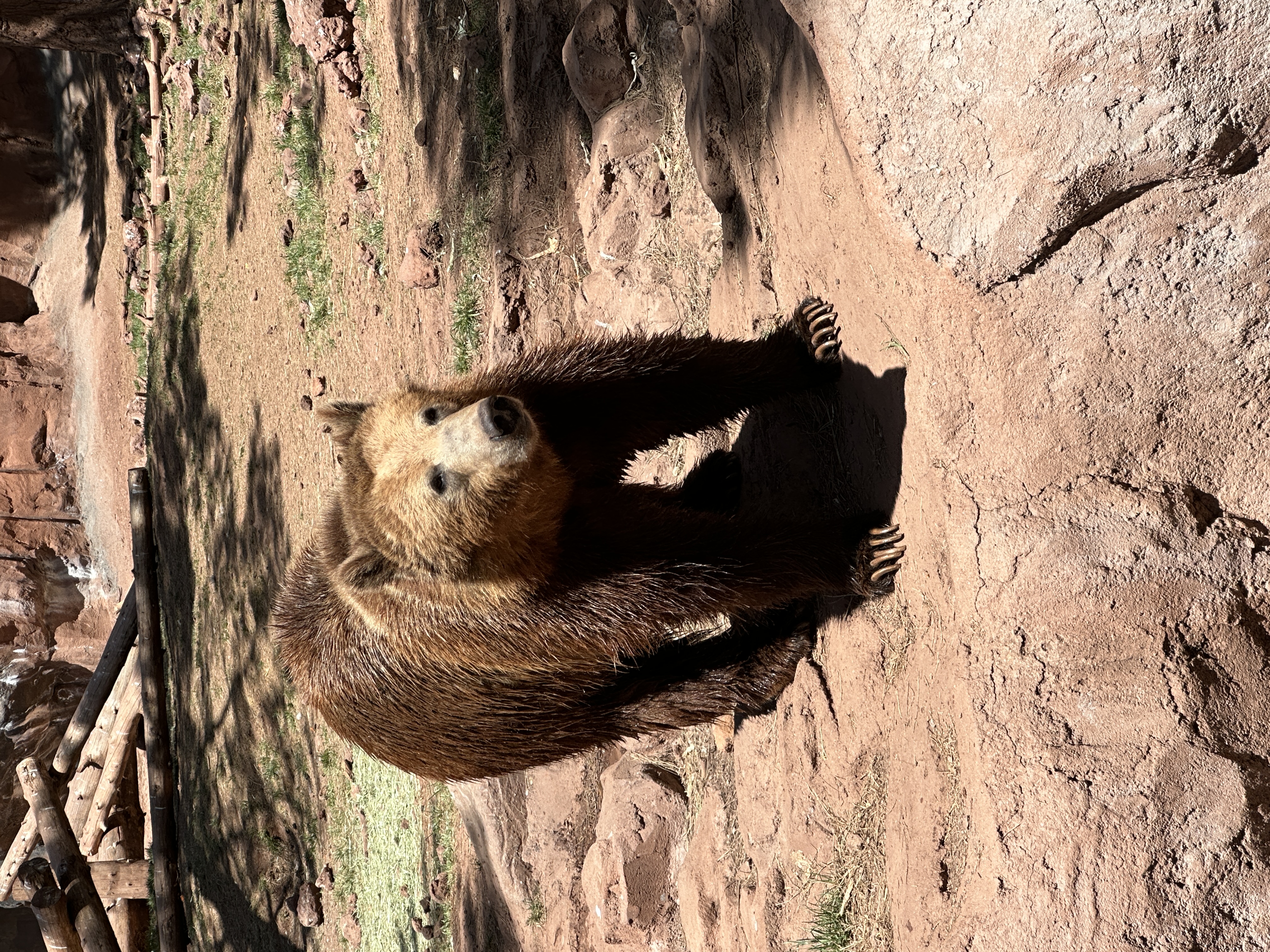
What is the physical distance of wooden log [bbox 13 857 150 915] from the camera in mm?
9031

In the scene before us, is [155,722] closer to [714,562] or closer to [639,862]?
[639,862]

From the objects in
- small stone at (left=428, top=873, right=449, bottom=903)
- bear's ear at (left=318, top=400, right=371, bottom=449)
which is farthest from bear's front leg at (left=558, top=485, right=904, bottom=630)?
small stone at (left=428, top=873, right=449, bottom=903)

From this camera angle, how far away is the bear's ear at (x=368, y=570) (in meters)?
3.14

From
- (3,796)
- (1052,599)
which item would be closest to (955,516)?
(1052,599)

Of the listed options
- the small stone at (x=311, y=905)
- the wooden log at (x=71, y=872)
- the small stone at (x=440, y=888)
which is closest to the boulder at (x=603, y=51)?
the small stone at (x=440, y=888)

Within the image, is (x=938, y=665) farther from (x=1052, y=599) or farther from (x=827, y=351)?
(x=827, y=351)

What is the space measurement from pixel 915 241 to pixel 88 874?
337 inches

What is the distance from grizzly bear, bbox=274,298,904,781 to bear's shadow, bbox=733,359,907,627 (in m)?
0.15

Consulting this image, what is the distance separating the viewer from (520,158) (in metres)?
5.61

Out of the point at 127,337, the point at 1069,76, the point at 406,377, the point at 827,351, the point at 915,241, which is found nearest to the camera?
the point at 1069,76

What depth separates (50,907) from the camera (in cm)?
808

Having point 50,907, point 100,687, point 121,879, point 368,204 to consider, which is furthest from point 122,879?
point 368,204

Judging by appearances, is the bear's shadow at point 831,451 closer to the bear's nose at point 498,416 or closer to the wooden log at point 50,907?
the bear's nose at point 498,416

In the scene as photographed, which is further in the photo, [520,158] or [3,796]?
[3,796]
